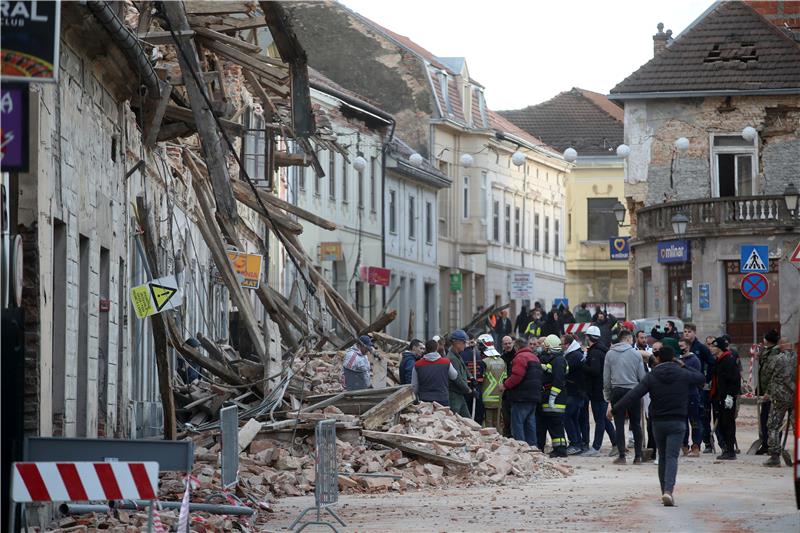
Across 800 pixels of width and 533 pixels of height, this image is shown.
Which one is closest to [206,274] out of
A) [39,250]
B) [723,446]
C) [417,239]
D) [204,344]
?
[204,344]

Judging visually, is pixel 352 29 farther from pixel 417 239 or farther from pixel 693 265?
pixel 693 265

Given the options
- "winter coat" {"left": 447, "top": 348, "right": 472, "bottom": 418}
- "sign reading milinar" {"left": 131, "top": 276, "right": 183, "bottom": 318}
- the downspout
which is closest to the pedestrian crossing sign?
"winter coat" {"left": 447, "top": 348, "right": 472, "bottom": 418}

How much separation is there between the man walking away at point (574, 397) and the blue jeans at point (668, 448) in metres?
8.44

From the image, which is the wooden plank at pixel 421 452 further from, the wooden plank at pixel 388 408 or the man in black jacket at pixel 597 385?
the man in black jacket at pixel 597 385

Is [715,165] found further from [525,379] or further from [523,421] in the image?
[525,379]

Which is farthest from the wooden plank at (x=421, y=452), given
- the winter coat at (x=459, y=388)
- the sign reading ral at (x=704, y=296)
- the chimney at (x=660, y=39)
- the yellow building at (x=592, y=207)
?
the yellow building at (x=592, y=207)

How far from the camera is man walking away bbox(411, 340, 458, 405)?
2484 centimetres

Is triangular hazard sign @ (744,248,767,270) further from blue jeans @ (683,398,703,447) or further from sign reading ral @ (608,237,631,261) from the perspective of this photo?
sign reading ral @ (608,237,631,261)

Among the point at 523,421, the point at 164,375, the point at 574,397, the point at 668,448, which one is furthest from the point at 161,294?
the point at 574,397

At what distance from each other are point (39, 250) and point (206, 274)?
17065 millimetres

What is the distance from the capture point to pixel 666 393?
59.4ft

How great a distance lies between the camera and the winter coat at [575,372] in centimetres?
2662

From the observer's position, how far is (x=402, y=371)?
28141 mm

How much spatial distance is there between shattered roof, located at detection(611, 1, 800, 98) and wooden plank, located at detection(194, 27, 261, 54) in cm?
3305
